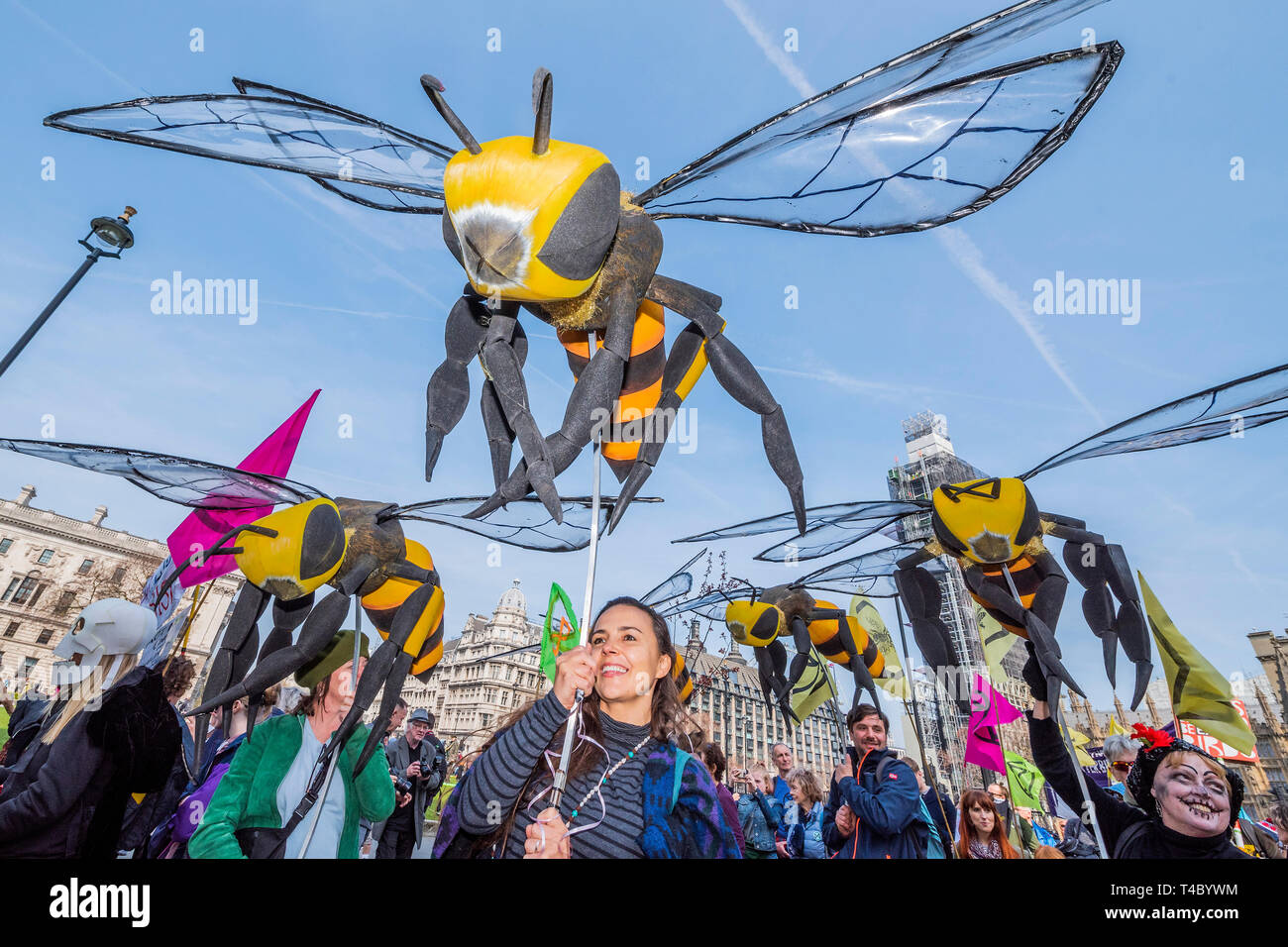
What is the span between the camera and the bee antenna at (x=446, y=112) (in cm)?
152

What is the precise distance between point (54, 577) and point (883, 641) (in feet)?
175

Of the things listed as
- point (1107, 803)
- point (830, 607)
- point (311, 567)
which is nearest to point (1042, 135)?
point (1107, 803)

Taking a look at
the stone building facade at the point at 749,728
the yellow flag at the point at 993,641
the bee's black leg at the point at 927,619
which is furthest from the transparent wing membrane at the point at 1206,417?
the stone building facade at the point at 749,728

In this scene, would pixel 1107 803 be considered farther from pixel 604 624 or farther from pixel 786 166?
pixel 786 166

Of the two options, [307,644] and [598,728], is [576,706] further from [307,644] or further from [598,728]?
[307,644]

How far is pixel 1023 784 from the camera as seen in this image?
289 inches

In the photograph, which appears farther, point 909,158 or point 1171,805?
point 1171,805

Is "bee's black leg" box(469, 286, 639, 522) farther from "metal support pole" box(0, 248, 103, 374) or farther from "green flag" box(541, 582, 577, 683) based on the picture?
"metal support pole" box(0, 248, 103, 374)

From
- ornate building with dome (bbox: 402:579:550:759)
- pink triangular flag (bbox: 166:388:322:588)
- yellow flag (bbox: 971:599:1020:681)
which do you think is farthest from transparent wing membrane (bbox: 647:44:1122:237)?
ornate building with dome (bbox: 402:579:550:759)

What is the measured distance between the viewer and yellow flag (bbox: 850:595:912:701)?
32.2 ft

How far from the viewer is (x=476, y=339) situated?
2.28 m

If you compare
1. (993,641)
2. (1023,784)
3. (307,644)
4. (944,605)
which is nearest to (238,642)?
(307,644)

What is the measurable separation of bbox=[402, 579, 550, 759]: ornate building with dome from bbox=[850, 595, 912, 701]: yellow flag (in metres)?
34.0
